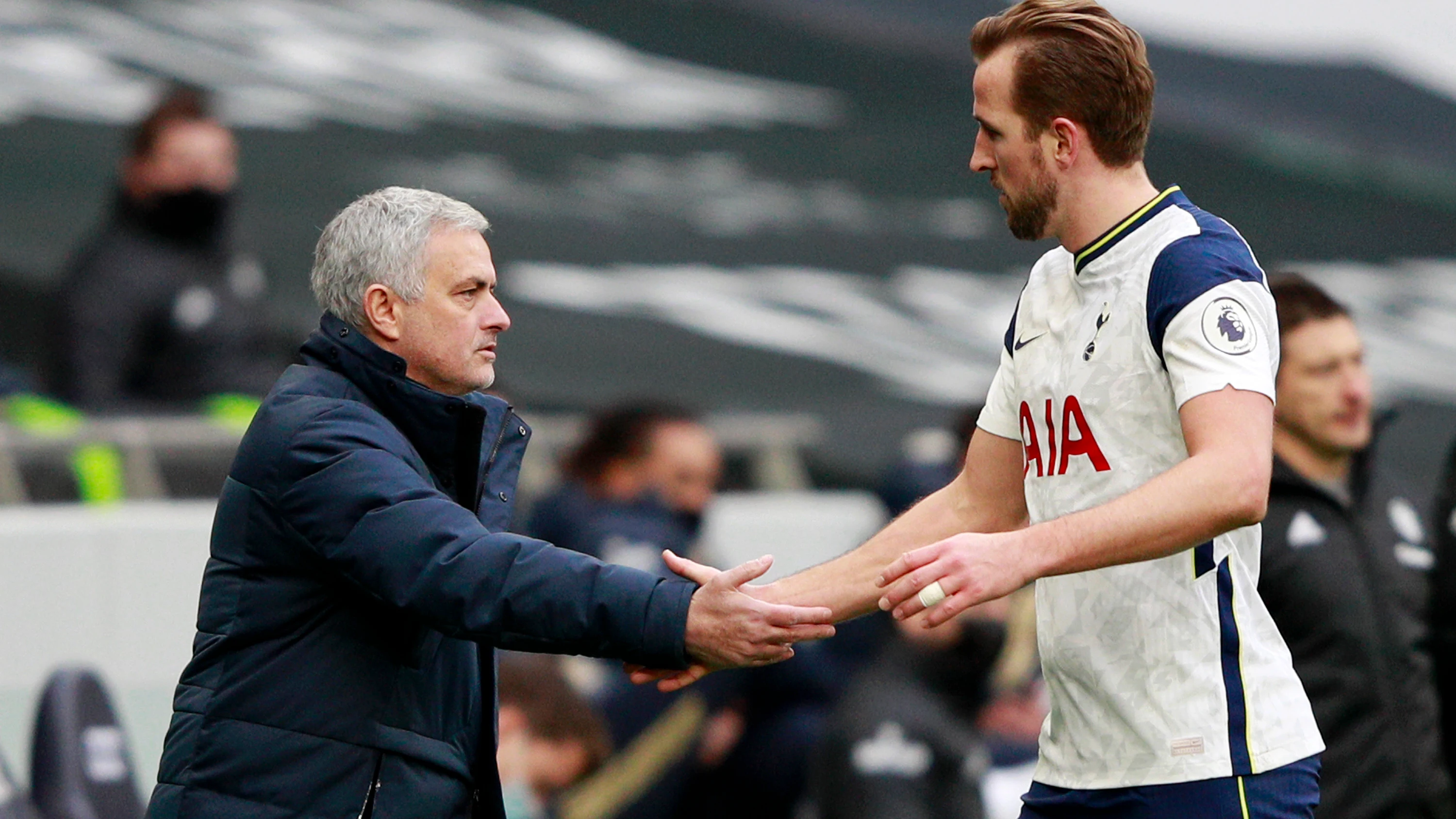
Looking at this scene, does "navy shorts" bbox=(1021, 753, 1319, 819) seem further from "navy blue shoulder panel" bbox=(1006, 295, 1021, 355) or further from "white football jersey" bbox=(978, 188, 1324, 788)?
"navy blue shoulder panel" bbox=(1006, 295, 1021, 355)

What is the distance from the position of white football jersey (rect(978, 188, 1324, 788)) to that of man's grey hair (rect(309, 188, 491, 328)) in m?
1.02

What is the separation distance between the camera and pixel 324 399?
3.26 metres

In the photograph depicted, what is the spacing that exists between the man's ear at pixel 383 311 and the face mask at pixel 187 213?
3961 millimetres

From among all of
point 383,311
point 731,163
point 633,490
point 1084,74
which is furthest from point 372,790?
point 731,163

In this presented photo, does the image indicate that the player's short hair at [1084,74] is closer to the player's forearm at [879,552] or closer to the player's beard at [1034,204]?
the player's beard at [1034,204]

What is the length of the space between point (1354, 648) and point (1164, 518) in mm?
1768

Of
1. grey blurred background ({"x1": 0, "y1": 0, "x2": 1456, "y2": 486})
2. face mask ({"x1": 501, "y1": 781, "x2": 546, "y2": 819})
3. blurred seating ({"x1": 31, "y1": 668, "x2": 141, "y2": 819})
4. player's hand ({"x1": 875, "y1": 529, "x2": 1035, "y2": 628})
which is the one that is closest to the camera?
player's hand ({"x1": 875, "y1": 529, "x2": 1035, "y2": 628})

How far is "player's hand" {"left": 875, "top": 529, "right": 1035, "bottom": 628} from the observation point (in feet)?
9.71

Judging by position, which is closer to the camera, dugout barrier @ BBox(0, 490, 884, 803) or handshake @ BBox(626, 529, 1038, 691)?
handshake @ BBox(626, 529, 1038, 691)

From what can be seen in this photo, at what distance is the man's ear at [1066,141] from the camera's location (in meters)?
3.28

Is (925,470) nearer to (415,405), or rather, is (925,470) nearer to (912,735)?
(912,735)

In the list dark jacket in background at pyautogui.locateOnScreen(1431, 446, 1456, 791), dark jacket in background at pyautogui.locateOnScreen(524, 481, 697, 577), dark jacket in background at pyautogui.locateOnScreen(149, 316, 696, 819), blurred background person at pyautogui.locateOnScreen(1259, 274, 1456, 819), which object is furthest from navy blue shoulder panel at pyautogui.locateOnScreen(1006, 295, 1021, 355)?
dark jacket in background at pyautogui.locateOnScreen(524, 481, 697, 577)

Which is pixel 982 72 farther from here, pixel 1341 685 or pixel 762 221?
pixel 762 221

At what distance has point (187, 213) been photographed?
7180mm
